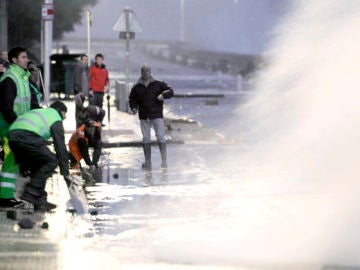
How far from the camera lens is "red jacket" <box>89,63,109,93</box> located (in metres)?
26.0

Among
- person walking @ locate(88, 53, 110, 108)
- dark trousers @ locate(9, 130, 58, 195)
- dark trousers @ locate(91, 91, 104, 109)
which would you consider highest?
dark trousers @ locate(9, 130, 58, 195)

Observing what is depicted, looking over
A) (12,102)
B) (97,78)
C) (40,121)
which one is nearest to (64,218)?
(40,121)

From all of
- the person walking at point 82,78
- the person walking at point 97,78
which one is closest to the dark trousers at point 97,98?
the person walking at point 97,78

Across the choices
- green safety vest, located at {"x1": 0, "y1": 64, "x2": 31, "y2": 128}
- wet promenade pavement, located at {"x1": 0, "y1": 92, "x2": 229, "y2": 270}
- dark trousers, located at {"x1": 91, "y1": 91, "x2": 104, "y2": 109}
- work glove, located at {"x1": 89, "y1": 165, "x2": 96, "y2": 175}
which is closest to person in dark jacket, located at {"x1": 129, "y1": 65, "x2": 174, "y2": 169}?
wet promenade pavement, located at {"x1": 0, "y1": 92, "x2": 229, "y2": 270}

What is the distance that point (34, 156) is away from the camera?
488 inches

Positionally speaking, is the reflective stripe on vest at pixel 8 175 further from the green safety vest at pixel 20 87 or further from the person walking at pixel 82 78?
the person walking at pixel 82 78

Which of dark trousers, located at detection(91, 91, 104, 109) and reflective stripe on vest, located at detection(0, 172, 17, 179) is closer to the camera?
reflective stripe on vest, located at detection(0, 172, 17, 179)

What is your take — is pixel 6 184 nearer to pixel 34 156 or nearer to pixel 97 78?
pixel 34 156

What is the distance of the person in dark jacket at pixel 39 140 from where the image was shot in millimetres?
12258

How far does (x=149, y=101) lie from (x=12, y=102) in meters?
5.44

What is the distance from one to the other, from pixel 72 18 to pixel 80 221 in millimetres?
54932

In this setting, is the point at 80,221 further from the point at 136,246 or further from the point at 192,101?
the point at 192,101

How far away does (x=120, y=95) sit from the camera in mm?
32625

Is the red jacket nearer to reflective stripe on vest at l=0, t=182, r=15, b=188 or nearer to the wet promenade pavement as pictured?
the wet promenade pavement
